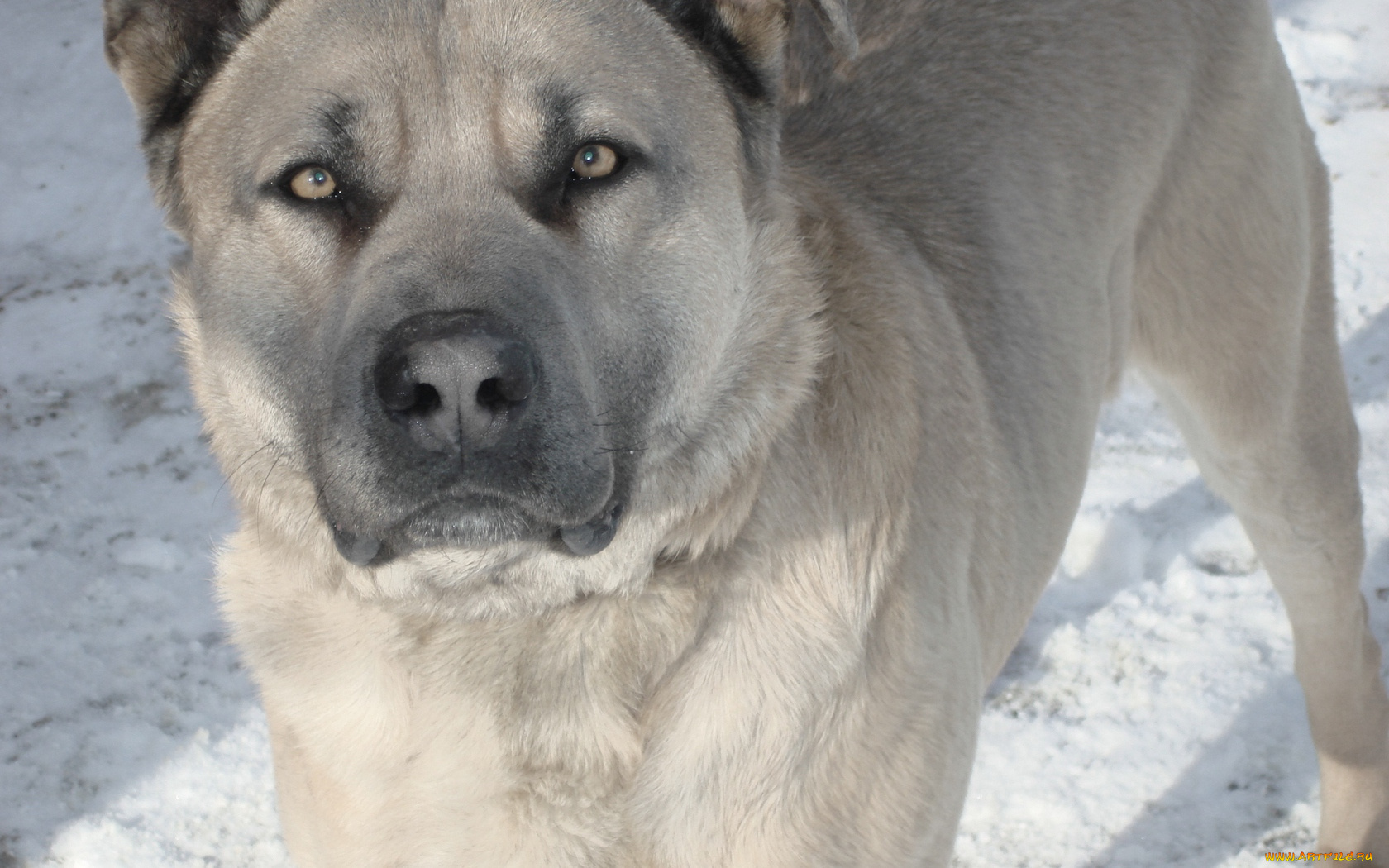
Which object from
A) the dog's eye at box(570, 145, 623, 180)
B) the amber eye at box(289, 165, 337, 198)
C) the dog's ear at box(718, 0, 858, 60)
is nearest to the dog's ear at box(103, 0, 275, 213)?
the amber eye at box(289, 165, 337, 198)

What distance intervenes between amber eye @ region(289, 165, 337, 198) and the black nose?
359 mm

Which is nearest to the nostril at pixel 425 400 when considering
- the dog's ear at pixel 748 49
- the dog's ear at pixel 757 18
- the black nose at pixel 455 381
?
the black nose at pixel 455 381

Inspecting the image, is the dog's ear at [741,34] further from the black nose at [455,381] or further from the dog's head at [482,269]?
the black nose at [455,381]

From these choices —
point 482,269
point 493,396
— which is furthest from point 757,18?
point 493,396

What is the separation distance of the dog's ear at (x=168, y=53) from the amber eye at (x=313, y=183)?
1.19 feet

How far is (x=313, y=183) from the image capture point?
187 centimetres

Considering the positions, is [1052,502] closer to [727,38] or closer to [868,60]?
[868,60]

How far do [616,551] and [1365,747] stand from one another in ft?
7.07

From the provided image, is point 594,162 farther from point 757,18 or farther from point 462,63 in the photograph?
point 757,18

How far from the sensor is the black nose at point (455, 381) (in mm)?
1589

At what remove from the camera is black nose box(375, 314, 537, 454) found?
1.59m

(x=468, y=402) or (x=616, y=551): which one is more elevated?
(x=468, y=402)

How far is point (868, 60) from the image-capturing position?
9.14 ft

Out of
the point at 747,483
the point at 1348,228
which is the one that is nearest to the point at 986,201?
the point at 747,483
